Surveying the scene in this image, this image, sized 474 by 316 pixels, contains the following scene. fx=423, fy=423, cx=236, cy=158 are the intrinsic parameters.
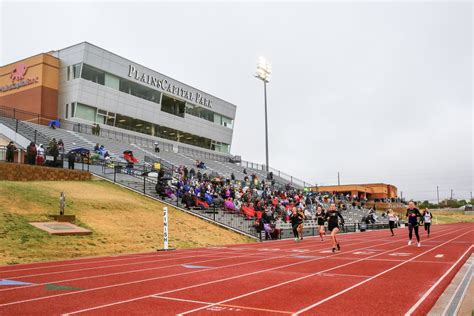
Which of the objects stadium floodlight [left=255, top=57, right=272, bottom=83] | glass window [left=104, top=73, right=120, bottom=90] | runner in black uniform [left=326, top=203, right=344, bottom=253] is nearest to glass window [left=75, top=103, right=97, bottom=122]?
glass window [left=104, top=73, right=120, bottom=90]

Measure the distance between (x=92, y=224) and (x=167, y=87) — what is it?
3690cm

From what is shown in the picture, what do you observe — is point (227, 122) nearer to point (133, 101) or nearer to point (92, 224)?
point (133, 101)

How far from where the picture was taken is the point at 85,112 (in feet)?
139

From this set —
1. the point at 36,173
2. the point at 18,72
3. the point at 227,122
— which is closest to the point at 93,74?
the point at 18,72

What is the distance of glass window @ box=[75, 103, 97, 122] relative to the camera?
41781 millimetres

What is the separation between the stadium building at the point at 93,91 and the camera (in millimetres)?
42031

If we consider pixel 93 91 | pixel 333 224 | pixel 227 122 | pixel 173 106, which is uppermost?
pixel 173 106

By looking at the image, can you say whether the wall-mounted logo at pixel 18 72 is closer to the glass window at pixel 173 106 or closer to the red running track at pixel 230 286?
the glass window at pixel 173 106

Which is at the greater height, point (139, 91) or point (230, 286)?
point (139, 91)

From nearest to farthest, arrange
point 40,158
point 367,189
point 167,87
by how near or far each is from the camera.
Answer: point 40,158 → point 167,87 → point 367,189

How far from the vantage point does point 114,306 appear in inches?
262

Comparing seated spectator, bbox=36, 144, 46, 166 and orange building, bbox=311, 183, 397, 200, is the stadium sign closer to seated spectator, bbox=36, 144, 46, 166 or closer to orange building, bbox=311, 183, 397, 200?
seated spectator, bbox=36, 144, 46, 166

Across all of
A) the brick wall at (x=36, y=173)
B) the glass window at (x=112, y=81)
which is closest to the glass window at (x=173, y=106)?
the glass window at (x=112, y=81)

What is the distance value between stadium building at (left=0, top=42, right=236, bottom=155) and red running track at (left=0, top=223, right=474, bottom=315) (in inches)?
1280
